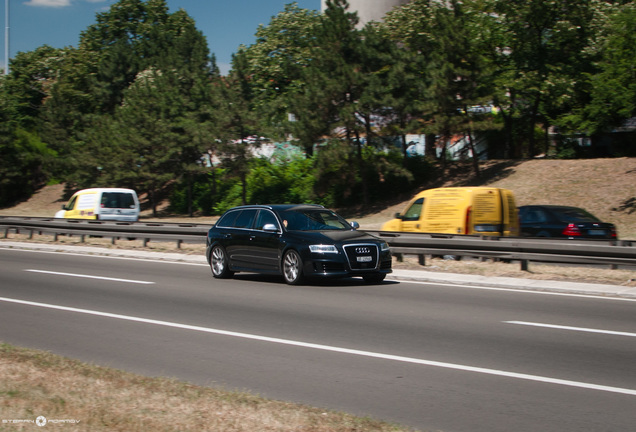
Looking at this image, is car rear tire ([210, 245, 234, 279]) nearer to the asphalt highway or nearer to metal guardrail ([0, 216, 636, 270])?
the asphalt highway

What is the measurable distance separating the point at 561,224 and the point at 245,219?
9.36 meters

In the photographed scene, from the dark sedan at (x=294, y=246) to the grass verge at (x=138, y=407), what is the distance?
23.1 feet

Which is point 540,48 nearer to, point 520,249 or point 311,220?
point 520,249

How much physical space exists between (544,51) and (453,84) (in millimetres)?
6508

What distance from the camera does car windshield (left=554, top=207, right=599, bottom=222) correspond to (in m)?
20.0

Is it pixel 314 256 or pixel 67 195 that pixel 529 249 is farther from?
pixel 67 195

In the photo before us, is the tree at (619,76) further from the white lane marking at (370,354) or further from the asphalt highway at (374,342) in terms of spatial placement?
the white lane marking at (370,354)

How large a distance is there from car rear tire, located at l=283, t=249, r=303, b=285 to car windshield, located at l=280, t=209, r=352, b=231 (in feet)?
1.99

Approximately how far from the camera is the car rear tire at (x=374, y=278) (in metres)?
14.1

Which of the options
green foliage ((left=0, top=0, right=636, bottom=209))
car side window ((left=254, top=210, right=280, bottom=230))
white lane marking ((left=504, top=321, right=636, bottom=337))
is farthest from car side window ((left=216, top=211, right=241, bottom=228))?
green foliage ((left=0, top=0, right=636, bottom=209))

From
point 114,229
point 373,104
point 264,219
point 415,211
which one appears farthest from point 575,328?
point 373,104

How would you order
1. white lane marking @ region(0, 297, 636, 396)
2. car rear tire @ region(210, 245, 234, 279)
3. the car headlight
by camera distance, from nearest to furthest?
white lane marking @ region(0, 297, 636, 396)
the car headlight
car rear tire @ region(210, 245, 234, 279)

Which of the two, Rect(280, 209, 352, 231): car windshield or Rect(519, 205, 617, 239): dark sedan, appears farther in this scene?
Rect(519, 205, 617, 239): dark sedan

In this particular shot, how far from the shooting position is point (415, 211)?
64.5ft
